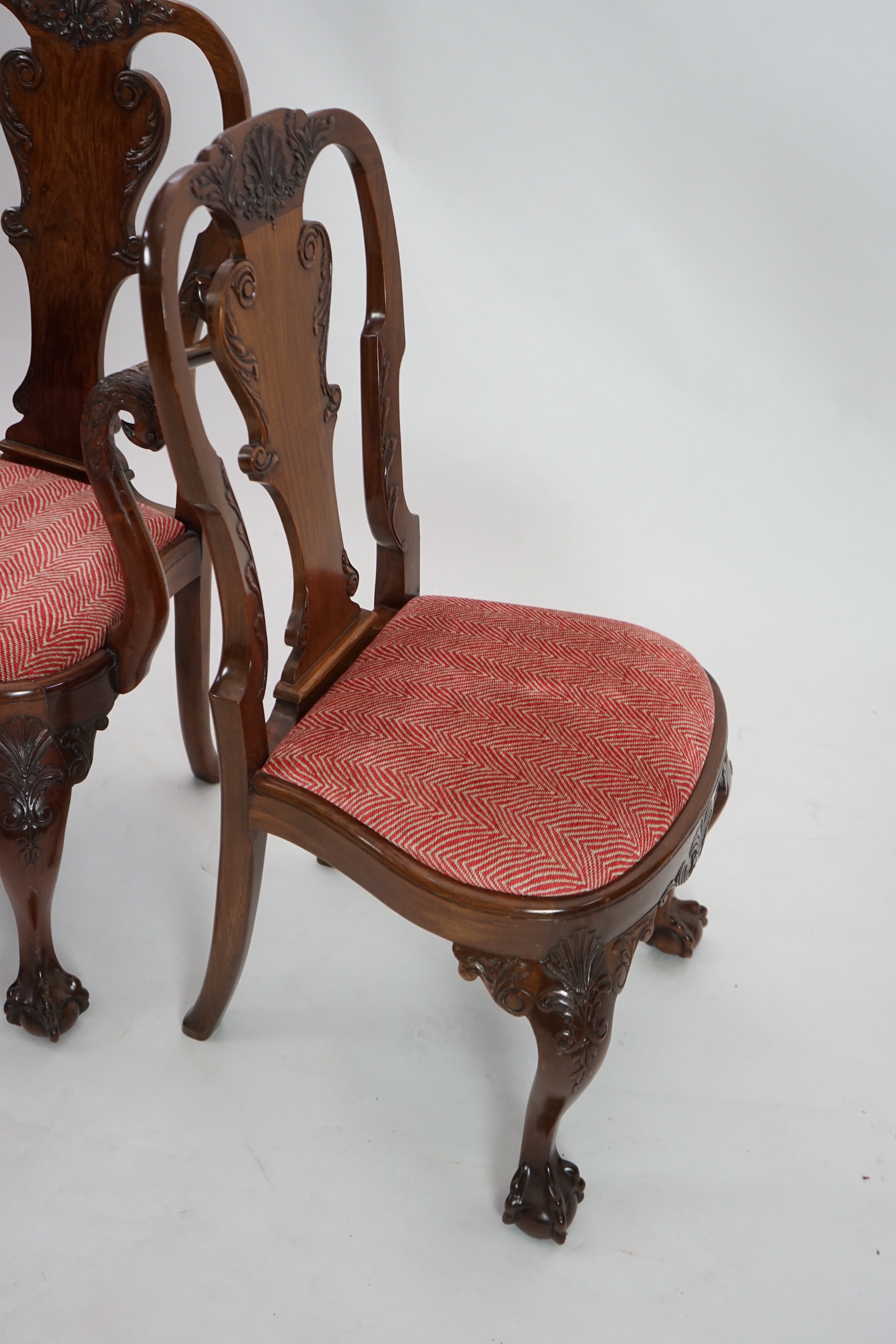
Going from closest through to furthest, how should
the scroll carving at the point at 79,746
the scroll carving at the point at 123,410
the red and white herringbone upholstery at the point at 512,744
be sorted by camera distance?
the red and white herringbone upholstery at the point at 512,744, the scroll carving at the point at 123,410, the scroll carving at the point at 79,746

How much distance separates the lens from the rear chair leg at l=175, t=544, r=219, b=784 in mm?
2025

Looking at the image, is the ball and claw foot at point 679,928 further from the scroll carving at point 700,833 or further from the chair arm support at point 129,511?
the chair arm support at point 129,511

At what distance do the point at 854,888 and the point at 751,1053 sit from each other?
0.44m

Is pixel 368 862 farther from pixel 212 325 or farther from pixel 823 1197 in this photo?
pixel 823 1197

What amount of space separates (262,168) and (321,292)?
0.21 meters

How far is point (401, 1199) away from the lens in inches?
61.4

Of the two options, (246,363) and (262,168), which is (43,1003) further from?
(262,168)

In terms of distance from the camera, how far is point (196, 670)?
211cm

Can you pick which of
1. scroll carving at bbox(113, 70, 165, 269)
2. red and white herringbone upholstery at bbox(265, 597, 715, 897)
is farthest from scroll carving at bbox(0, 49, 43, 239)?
red and white herringbone upholstery at bbox(265, 597, 715, 897)

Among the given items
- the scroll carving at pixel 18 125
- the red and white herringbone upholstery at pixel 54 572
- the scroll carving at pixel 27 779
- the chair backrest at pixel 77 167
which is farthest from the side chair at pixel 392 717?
the scroll carving at pixel 18 125

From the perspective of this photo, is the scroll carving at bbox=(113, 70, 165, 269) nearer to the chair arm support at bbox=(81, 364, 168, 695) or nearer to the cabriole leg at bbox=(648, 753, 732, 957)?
the chair arm support at bbox=(81, 364, 168, 695)

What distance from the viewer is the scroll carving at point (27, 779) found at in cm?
157

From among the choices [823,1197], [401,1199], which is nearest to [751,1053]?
[823,1197]

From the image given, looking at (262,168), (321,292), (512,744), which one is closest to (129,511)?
(321,292)
